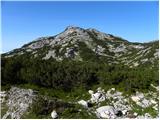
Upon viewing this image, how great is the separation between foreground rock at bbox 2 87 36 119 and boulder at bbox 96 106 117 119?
446cm

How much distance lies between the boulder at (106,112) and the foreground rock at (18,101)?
A: 4.46m

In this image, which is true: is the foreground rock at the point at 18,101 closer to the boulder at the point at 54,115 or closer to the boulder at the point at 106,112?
the boulder at the point at 54,115

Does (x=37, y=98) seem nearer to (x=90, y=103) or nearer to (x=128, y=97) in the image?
(x=90, y=103)

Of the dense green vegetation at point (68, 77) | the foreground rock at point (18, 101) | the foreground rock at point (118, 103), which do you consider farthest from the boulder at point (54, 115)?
the dense green vegetation at point (68, 77)

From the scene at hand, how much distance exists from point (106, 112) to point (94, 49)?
3382 inches

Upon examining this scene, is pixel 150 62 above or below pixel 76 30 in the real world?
below

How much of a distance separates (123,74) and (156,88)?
3.69 m

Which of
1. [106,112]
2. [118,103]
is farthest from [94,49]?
[106,112]

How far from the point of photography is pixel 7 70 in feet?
97.5

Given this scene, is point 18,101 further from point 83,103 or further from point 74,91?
point 74,91

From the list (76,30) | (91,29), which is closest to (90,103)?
(76,30)

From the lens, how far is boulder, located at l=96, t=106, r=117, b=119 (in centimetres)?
2198

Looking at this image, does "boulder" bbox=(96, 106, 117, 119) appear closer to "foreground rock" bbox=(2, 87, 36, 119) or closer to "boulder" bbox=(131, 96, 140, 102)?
"boulder" bbox=(131, 96, 140, 102)

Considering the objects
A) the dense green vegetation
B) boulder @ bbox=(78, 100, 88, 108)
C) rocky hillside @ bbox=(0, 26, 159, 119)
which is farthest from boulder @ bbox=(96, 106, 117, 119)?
the dense green vegetation
